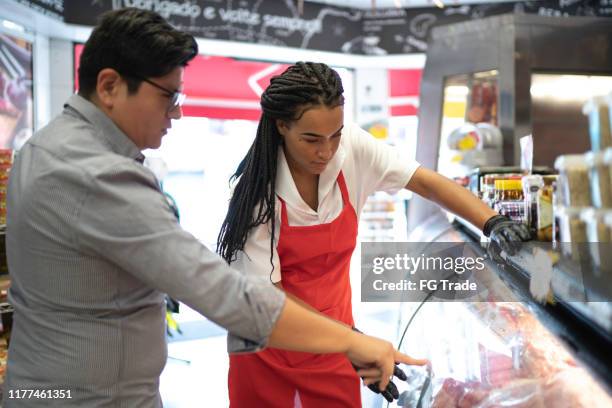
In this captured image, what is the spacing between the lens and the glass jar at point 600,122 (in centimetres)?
106

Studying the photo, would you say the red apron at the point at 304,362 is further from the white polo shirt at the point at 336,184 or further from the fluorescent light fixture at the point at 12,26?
the fluorescent light fixture at the point at 12,26

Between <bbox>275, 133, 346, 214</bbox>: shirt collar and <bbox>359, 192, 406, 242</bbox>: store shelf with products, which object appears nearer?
Answer: <bbox>275, 133, 346, 214</bbox>: shirt collar

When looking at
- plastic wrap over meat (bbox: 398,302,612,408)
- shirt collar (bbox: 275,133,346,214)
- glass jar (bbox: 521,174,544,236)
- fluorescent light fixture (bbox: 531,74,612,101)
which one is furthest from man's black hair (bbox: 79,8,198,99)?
fluorescent light fixture (bbox: 531,74,612,101)

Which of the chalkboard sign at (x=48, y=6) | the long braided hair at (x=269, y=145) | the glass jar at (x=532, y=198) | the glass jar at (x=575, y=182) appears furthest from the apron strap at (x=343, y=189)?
the chalkboard sign at (x=48, y=6)

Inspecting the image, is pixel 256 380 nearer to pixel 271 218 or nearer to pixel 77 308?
pixel 271 218

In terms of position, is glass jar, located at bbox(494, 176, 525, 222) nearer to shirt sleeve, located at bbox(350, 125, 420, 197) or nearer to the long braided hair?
shirt sleeve, located at bbox(350, 125, 420, 197)

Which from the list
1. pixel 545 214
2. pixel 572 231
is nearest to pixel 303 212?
pixel 545 214

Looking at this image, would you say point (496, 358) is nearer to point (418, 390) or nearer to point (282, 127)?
point (418, 390)

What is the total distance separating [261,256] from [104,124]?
0.76m

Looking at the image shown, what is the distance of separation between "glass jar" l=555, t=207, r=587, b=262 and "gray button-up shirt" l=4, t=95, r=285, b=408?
0.62 m

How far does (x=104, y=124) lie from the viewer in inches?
43.6

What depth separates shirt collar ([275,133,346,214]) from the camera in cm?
179

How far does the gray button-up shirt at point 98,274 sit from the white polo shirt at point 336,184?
0.58m

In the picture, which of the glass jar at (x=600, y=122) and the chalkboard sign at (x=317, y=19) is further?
the chalkboard sign at (x=317, y=19)
